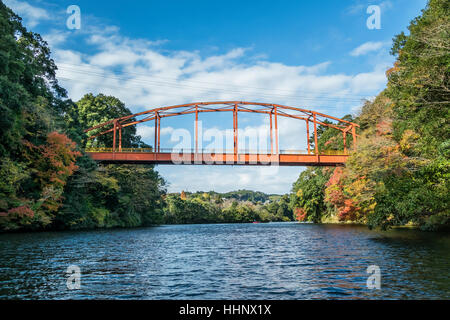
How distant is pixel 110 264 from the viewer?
11953 mm

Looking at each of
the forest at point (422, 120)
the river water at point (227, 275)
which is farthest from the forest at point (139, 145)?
the river water at point (227, 275)

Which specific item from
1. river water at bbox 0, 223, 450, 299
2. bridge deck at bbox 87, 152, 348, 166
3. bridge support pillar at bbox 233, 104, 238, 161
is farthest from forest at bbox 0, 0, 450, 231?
bridge support pillar at bbox 233, 104, 238, 161

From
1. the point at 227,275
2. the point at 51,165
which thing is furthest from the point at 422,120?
the point at 51,165

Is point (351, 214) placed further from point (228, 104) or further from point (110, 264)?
point (110, 264)

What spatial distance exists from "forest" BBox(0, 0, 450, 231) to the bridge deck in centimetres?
254

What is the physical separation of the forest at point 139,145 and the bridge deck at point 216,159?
2.54m

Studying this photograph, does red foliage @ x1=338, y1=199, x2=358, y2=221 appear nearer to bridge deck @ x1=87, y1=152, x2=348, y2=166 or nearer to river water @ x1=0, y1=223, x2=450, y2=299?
bridge deck @ x1=87, y1=152, x2=348, y2=166

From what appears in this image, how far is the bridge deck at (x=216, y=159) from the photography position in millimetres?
44094

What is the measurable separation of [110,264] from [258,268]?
15.9 ft

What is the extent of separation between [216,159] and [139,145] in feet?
62.2

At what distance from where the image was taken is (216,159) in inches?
1775

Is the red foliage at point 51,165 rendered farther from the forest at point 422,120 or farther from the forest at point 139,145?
the forest at point 422,120

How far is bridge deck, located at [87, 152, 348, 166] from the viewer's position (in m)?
44.1

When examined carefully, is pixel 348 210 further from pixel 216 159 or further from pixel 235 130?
pixel 235 130
